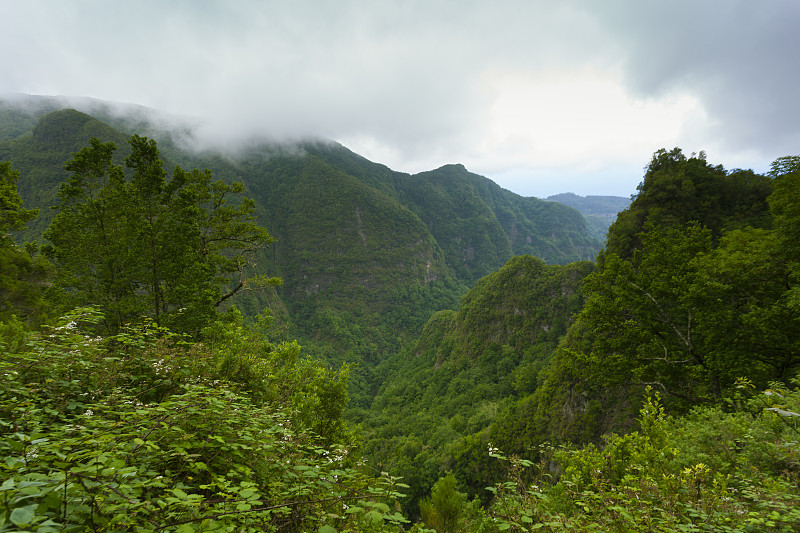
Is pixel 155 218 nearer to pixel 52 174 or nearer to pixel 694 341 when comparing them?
pixel 694 341

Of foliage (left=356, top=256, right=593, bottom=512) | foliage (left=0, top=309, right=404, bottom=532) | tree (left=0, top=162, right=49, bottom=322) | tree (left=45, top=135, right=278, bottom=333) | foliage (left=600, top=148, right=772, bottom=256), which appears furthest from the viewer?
foliage (left=356, top=256, right=593, bottom=512)

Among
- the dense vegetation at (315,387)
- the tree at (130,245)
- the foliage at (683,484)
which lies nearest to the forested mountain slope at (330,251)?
the dense vegetation at (315,387)

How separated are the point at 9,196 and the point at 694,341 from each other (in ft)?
107

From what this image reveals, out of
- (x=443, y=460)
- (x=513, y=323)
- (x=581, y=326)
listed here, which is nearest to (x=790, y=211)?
(x=581, y=326)

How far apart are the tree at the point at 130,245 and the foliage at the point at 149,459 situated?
8.65 metres

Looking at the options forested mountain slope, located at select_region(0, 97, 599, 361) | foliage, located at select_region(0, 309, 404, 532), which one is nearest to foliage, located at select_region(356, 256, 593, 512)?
foliage, located at select_region(0, 309, 404, 532)

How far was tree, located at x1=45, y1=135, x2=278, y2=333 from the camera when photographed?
12719 millimetres

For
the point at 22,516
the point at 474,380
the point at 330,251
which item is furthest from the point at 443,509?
the point at 330,251

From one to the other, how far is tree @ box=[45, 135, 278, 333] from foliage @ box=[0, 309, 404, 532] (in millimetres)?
8654

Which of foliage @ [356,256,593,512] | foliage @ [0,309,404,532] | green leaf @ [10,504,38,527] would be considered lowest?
foliage @ [356,256,593,512]

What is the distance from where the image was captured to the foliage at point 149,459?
1.81 meters

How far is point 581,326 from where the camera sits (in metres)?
32.7

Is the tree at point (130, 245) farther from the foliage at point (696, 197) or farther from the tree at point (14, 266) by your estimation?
the foliage at point (696, 197)

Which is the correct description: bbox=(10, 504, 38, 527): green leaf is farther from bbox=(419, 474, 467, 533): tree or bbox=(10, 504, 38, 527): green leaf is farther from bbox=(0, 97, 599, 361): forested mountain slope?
bbox=(0, 97, 599, 361): forested mountain slope
